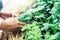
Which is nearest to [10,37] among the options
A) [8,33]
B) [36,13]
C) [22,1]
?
[8,33]

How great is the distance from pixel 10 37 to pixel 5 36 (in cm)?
8

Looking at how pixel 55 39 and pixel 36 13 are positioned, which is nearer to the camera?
pixel 55 39

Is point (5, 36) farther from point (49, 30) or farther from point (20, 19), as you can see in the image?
point (49, 30)

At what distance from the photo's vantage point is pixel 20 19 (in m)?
1.99

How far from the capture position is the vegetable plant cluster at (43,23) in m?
1.66

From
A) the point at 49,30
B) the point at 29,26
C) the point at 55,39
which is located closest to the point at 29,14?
the point at 29,26

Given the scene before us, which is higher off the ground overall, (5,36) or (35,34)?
(5,36)

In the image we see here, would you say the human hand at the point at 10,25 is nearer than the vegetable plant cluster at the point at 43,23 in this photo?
No

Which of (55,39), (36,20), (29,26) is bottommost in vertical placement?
(55,39)

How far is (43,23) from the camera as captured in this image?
1886 mm

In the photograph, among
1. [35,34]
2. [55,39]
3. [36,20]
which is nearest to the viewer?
[55,39]

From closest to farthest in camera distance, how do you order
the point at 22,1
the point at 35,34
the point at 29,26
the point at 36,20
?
the point at 35,34, the point at 29,26, the point at 36,20, the point at 22,1

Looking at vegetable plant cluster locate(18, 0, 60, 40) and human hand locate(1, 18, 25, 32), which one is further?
human hand locate(1, 18, 25, 32)

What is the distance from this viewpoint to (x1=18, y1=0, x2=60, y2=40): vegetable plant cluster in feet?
5.46
